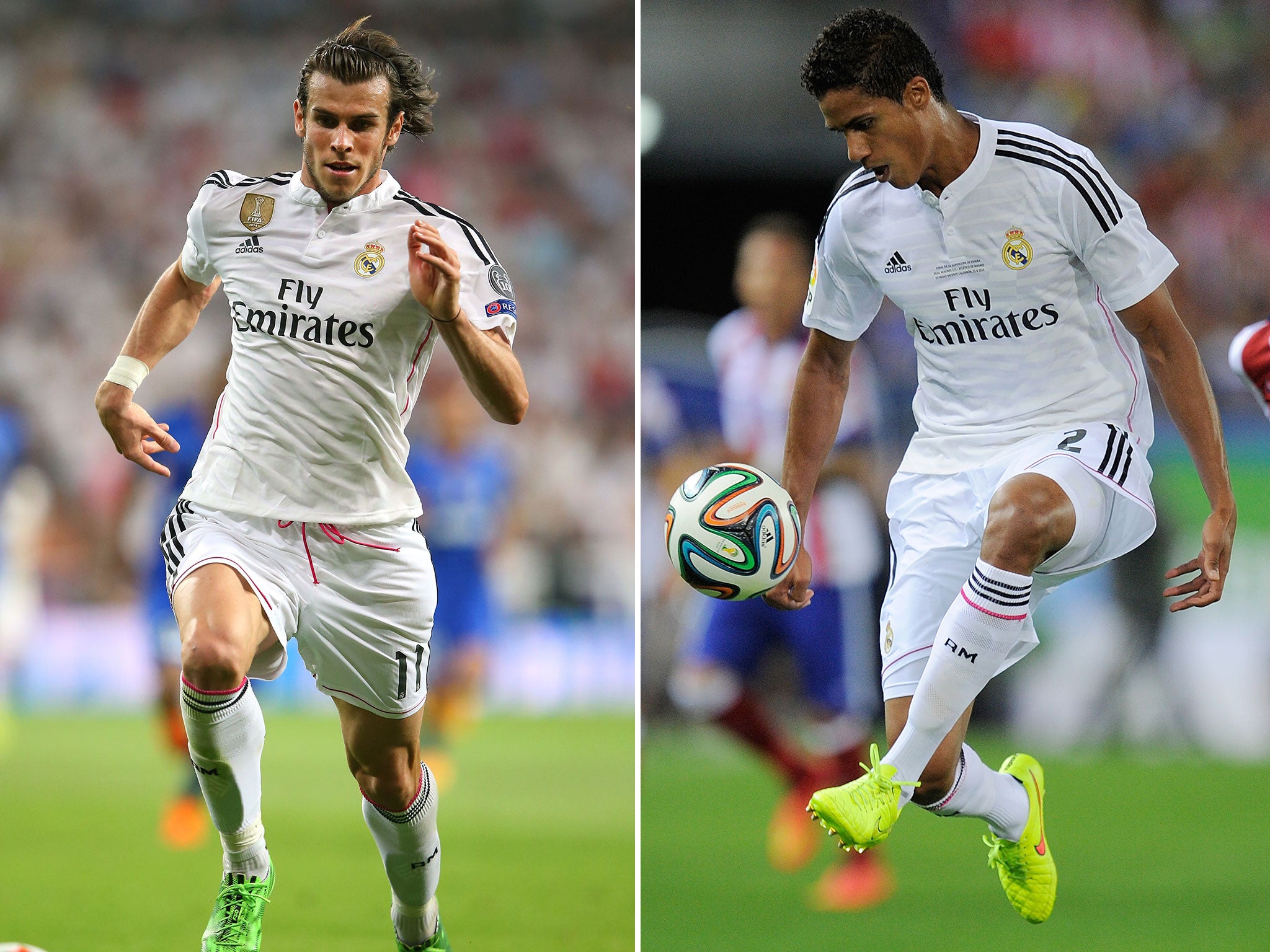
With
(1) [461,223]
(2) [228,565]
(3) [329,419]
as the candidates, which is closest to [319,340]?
(3) [329,419]

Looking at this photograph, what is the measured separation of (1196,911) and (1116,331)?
2.22 m

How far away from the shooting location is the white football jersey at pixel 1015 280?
4.18m

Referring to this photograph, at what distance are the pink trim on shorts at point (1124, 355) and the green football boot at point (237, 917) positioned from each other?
267cm

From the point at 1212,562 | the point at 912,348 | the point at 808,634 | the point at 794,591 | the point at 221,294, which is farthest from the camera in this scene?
the point at 221,294

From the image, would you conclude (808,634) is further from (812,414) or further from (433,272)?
(433,272)

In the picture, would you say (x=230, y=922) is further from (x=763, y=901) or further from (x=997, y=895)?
(x=997, y=895)

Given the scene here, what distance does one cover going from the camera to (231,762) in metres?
3.96

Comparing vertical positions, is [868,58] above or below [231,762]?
above

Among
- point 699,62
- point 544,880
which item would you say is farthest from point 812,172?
point 544,880

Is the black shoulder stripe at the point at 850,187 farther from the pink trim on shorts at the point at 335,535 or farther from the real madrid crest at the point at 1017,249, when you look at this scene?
the pink trim on shorts at the point at 335,535

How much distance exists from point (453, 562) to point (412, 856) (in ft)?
14.5

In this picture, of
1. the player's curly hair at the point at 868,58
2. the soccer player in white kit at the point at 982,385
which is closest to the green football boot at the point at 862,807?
the soccer player in white kit at the point at 982,385

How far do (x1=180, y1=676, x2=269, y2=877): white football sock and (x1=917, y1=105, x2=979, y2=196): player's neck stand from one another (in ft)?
7.58

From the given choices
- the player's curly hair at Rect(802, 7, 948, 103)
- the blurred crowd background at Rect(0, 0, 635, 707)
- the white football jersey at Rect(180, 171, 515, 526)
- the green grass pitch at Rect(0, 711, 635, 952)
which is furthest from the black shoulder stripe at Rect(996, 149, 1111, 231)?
the blurred crowd background at Rect(0, 0, 635, 707)
